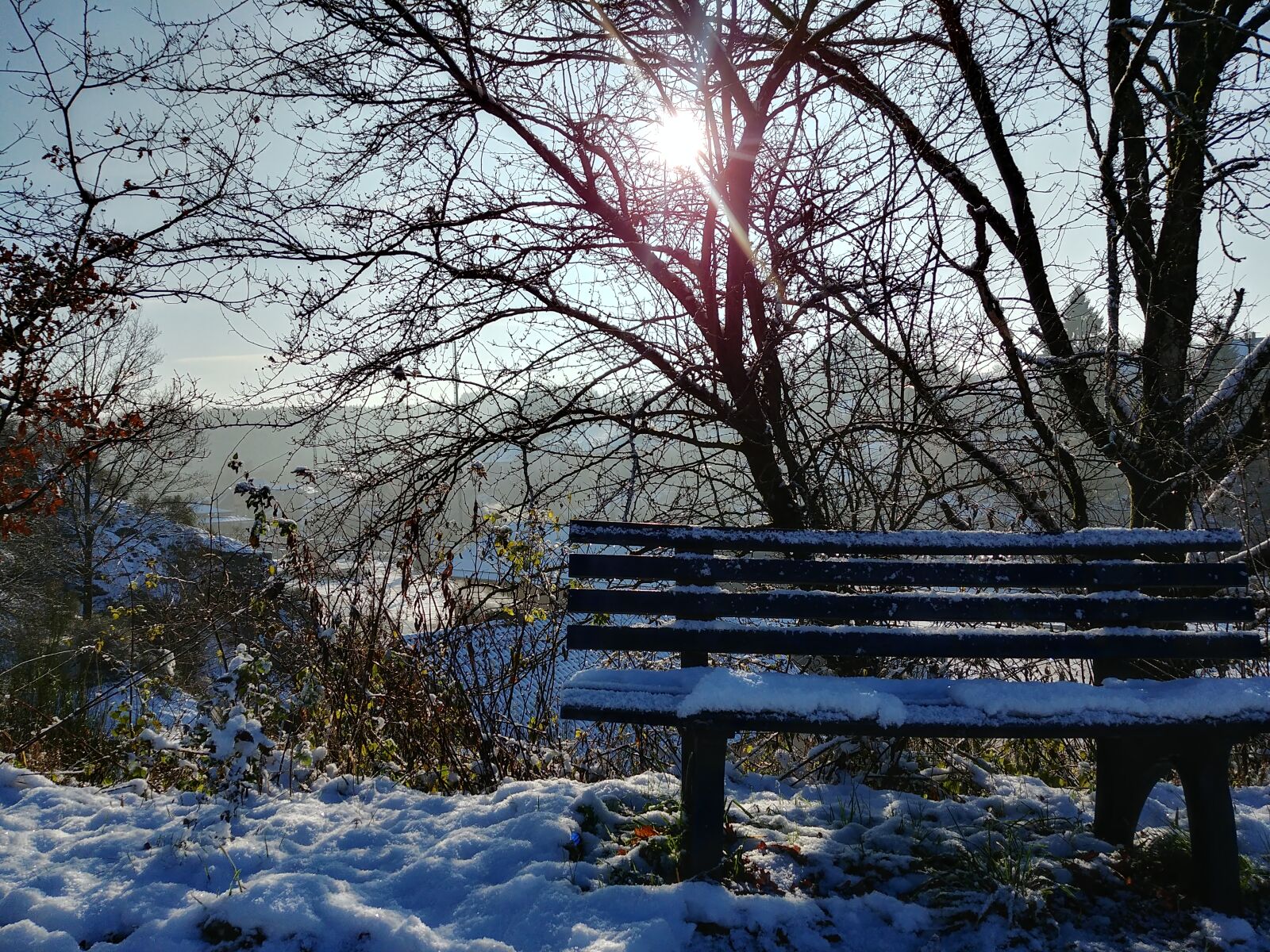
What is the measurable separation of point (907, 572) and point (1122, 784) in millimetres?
1019

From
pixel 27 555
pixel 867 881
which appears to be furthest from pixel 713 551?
pixel 27 555

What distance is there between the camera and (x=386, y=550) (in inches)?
181

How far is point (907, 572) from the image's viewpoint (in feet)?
8.25

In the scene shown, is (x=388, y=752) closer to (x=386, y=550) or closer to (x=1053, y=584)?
(x=386, y=550)

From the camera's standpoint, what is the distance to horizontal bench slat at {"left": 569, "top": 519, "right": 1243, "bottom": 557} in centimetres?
255

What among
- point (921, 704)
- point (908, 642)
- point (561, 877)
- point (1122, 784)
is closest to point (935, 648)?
point (908, 642)

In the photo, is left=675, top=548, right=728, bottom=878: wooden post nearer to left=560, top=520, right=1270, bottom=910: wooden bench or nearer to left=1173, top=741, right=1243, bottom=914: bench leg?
left=560, top=520, right=1270, bottom=910: wooden bench

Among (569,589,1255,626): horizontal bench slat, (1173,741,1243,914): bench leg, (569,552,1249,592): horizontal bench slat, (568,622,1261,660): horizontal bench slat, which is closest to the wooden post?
(568,622,1261,660): horizontal bench slat

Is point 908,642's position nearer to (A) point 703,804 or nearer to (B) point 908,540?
(B) point 908,540

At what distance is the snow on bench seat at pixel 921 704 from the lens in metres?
2.12

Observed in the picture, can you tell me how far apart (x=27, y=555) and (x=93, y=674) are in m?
9.52

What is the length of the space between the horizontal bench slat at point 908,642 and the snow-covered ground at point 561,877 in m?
0.64

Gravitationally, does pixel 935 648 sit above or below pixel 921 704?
above

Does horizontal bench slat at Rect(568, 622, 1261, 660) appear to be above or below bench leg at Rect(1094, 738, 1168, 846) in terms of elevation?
above
